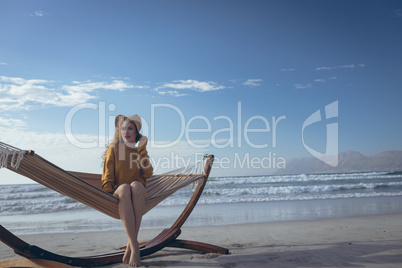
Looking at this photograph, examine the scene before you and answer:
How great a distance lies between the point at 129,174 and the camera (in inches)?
94.7

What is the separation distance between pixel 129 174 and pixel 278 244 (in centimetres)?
146

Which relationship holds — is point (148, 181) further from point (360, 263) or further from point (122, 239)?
point (360, 263)

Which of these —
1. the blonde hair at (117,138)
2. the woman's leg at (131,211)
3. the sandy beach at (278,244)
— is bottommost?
the sandy beach at (278,244)

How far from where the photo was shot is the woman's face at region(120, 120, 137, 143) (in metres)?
2.52

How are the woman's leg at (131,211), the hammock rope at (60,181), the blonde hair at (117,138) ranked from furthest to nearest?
the blonde hair at (117,138) < the woman's leg at (131,211) < the hammock rope at (60,181)

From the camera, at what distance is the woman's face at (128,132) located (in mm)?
2518

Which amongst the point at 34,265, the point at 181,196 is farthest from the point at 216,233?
the point at 181,196

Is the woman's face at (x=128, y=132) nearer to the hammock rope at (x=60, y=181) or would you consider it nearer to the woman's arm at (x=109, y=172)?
the woman's arm at (x=109, y=172)

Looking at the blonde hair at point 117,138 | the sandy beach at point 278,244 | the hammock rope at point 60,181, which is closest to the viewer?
Result: the hammock rope at point 60,181

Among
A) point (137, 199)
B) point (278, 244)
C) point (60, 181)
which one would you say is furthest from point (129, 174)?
point (278, 244)

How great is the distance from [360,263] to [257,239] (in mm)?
1177

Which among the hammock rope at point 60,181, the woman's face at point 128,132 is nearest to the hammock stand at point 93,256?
the hammock rope at point 60,181

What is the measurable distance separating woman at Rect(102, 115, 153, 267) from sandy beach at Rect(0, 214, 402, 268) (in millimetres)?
296

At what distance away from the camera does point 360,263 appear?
221cm
